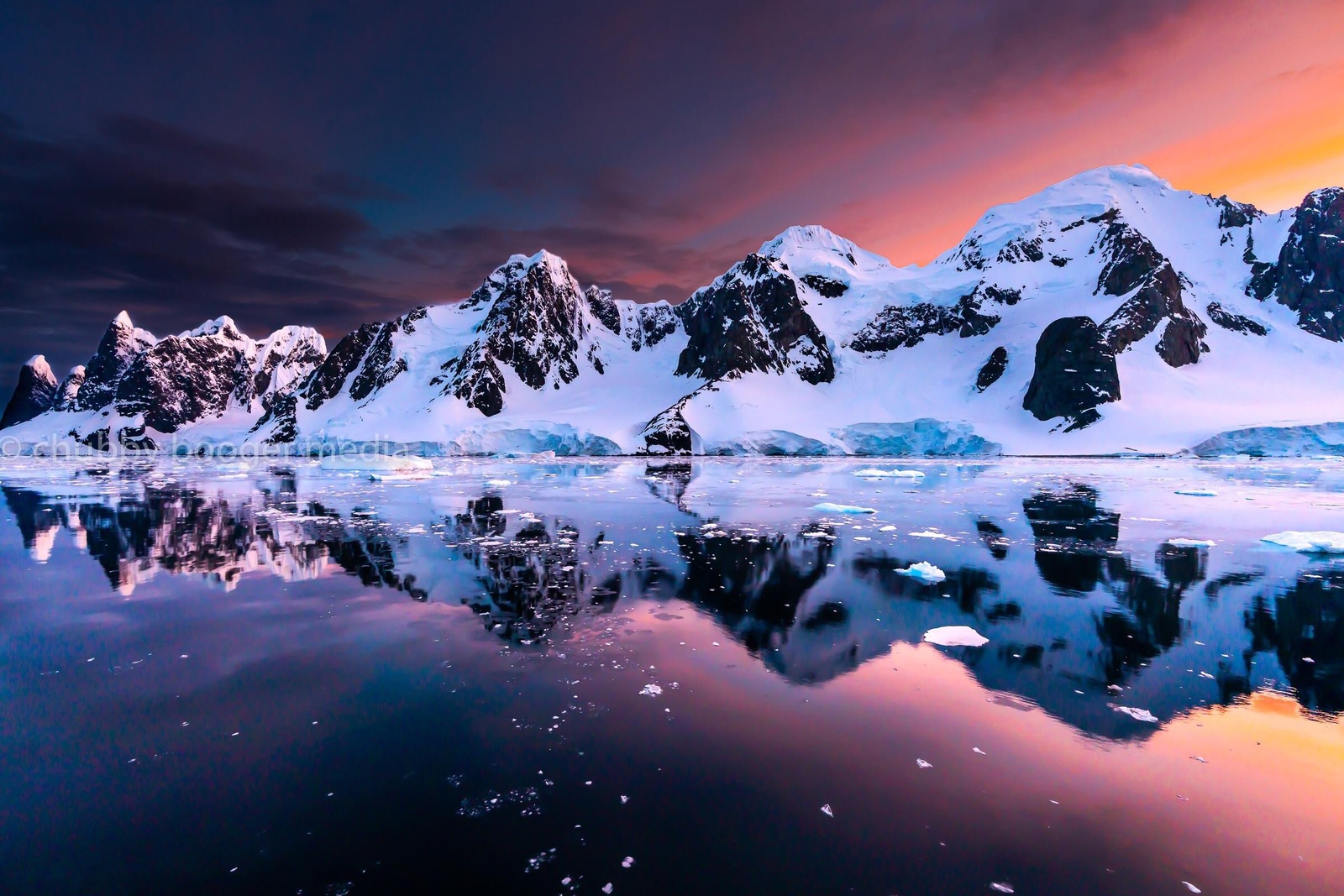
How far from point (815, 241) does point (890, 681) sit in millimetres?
174050

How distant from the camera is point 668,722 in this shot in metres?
7.30

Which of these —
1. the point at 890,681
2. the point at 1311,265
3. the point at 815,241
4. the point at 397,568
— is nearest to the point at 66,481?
the point at 397,568

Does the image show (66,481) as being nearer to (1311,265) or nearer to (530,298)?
(530,298)

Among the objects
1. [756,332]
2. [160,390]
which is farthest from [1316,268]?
[160,390]

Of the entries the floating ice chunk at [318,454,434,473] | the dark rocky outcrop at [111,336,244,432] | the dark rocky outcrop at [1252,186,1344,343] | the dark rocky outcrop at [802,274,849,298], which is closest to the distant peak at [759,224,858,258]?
the dark rocky outcrop at [802,274,849,298]

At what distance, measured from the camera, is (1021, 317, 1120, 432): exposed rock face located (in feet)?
313

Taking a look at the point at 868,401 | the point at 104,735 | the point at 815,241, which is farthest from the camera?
the point at 815,241

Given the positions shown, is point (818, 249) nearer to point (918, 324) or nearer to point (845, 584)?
point (918, 324)

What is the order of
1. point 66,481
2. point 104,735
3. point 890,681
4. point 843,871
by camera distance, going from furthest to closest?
point 66,481, point 890,681, point 104,735, point 843,871

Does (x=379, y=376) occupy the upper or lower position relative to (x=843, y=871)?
upper

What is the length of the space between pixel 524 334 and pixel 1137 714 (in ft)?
443

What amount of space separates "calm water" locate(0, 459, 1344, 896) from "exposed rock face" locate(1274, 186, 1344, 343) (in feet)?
469

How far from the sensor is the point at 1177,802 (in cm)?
577

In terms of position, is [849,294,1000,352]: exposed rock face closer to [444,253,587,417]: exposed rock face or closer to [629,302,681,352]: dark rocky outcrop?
[629,302,681,352]: dark rocky outcrop
